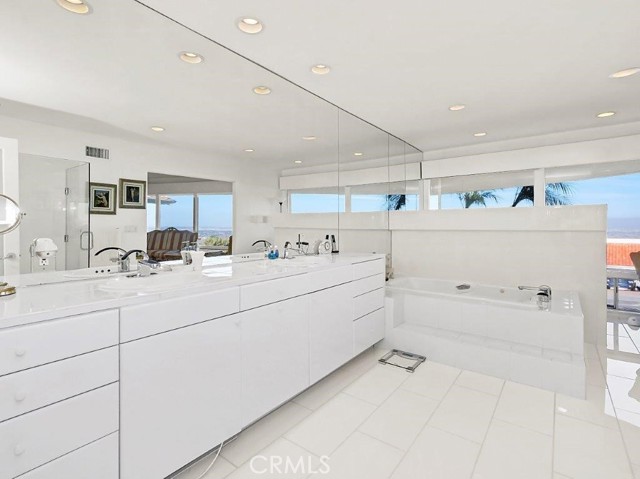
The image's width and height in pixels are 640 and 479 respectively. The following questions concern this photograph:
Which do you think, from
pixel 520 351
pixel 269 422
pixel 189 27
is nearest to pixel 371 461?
pixel 269 422

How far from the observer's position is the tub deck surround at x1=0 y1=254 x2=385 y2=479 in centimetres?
111

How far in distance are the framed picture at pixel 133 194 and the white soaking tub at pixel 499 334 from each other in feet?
8.22

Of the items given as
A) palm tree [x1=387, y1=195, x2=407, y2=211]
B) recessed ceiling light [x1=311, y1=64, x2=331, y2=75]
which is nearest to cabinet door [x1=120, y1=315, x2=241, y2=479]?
recessed ceiling light [x1=311, y1=64, x2=331, y2=75]

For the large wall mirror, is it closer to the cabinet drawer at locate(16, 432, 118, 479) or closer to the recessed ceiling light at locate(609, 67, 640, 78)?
the cabinet drawer at locate(16, 432, 118, 479)

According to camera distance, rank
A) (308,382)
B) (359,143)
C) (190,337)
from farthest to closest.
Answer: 1. (359,143)
2. (308,382)
3. (190,337)

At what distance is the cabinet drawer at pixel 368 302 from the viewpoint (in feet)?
9.73

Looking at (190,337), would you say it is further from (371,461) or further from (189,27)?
(189,27)

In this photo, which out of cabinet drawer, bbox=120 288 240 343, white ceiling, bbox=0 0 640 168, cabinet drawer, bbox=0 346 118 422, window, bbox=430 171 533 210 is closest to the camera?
cabinet drawer, bbox=0 346 118 422

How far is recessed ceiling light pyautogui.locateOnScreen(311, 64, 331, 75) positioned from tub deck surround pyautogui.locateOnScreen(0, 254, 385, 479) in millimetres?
1406

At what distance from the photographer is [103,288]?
1531 mm

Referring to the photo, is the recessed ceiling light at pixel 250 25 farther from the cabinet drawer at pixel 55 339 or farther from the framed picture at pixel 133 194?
the cabinet drawer at pixel 55 339

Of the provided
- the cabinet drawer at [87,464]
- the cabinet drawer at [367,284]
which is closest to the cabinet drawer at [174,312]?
the cabinet drawer at [87,464]

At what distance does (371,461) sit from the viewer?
1.78m

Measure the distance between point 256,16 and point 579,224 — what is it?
382cm
